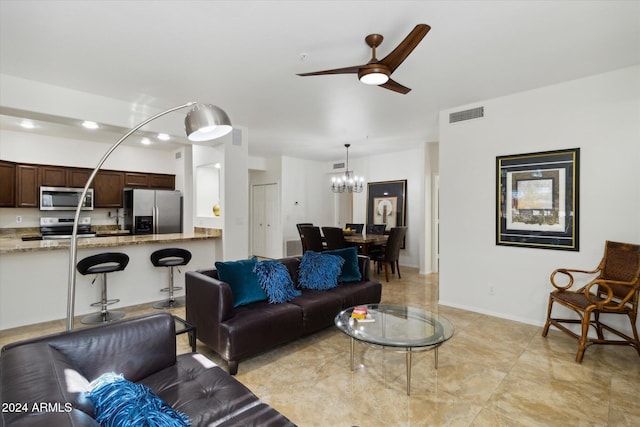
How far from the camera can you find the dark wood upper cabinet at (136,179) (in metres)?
6.27

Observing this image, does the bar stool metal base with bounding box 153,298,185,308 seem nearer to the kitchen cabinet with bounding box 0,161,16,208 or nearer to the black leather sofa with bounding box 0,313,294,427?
the black leather sofa with bounding box 0,313,294,427

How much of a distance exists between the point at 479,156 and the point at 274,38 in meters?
2.86

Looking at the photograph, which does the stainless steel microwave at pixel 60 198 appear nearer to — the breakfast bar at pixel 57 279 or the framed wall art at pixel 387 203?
the breakfast bar at pixel 57 279

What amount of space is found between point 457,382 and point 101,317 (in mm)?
3825

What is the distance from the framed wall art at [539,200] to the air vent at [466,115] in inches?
24.3

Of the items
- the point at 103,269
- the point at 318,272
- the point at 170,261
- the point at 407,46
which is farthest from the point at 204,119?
the point at 170,261

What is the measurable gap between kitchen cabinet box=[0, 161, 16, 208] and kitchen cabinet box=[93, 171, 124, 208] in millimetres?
1099

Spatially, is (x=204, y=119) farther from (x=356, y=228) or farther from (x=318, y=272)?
(x=356, y=228)

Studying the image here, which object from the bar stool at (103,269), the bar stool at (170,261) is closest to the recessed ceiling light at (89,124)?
the bar stool at (103,269)

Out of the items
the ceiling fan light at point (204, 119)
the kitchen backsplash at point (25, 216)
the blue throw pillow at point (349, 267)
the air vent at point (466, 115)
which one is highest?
the air vent at point (466, 115)

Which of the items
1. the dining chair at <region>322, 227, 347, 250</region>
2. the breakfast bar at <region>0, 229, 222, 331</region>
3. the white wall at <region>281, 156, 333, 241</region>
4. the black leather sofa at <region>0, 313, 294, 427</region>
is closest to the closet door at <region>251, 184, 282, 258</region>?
the white wall at <region>281, 156, 333, 241</region>

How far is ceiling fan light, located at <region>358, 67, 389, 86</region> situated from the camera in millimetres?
2346

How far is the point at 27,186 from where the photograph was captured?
17.4 feet

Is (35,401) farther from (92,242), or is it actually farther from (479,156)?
(479,156)
